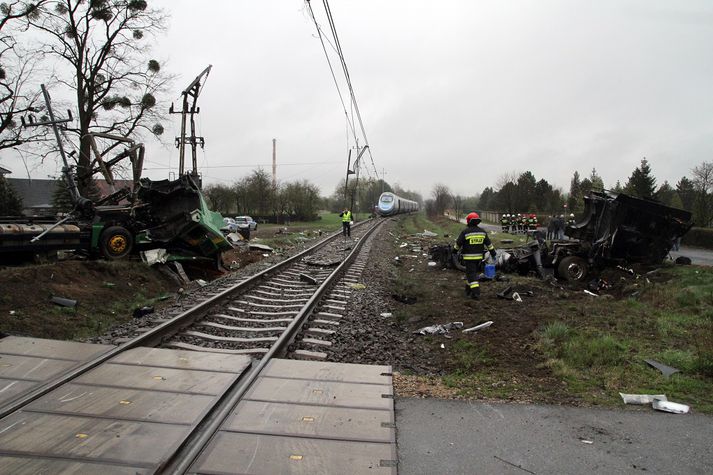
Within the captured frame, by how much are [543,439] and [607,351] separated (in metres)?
2.73

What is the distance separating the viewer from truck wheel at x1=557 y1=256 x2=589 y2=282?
38.4ft

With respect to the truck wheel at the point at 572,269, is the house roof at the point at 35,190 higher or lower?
higher

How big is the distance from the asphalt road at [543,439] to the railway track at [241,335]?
0.52 m

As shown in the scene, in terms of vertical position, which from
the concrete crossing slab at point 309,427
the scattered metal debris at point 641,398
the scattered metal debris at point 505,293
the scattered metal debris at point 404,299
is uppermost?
the scattered metal debris at point 505,293

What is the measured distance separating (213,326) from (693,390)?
5663mm

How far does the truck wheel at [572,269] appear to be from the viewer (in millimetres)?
11719

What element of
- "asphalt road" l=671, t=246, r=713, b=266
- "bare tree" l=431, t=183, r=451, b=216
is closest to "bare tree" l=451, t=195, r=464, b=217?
"bare tree" l=431, t=183, r=451, b=216

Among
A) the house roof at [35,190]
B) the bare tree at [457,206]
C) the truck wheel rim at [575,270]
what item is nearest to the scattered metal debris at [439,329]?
the truck wheel rim at [575,270]

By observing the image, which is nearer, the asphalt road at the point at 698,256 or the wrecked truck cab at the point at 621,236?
the wrecked truck cab at the point at 621,236

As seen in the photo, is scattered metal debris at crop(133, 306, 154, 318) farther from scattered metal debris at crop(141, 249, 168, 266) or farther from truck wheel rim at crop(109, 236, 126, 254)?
truck wheel rim at crop(109, 236, 126, 254)

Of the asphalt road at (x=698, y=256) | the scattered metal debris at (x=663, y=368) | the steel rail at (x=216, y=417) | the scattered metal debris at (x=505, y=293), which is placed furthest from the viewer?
the asphalt road at (x=698, y=256)

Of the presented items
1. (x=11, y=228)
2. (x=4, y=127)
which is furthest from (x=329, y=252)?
(x=4, y=127)

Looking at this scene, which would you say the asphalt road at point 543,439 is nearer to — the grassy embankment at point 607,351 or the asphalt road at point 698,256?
the grassy embankment at point 607,351

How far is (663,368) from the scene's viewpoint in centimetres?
A: 520
